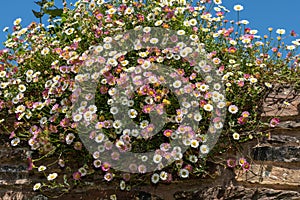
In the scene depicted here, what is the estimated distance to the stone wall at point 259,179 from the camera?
3.01m

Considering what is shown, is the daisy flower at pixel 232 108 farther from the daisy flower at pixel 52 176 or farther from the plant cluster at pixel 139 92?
the daisy flower at pixel 52 176

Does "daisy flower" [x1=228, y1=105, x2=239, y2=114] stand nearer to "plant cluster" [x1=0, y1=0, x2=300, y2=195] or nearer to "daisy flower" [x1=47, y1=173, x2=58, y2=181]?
"plant cluster" [x1=0, y1=0, x2=300, y2=195]

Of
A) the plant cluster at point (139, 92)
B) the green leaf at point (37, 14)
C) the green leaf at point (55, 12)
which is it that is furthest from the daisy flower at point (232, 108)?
the green leaf at point (37, 14)

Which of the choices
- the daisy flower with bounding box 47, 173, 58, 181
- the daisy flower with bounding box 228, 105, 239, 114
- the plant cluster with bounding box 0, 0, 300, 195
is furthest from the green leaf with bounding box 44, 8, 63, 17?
the daisy flower with bounding box 228, 105, 239, 114

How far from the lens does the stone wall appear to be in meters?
3.01

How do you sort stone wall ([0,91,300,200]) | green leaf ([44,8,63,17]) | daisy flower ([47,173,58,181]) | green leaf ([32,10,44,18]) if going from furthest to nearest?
green leaf ([32,10,44,18]) < green leaf ([44,8,63,17]) < daisy flower ([47,173,58,181]) < stone wall ([0,91,300,200])

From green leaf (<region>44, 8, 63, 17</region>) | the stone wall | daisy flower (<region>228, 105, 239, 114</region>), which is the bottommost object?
the stone wall

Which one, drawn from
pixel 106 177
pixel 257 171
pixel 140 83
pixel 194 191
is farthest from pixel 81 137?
pixel 257 171

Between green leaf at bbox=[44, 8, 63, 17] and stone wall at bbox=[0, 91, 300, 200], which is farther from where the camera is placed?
green leaf at bbox=[44, 8, 63, 17]

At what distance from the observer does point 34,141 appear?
10.6 feet

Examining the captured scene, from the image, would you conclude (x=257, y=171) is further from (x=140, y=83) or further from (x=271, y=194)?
(x=140, y=83)

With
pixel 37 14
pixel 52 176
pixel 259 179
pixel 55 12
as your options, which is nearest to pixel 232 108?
pixel 259 179

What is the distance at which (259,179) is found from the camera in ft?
9.97

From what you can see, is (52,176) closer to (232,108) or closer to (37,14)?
(232,108)
